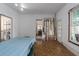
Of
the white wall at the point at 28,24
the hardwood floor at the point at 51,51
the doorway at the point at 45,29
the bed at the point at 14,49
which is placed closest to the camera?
the bed at the point at 14,49

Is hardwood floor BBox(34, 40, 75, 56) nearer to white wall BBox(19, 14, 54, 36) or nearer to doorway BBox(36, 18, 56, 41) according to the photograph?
doorway BBox(36, 18, 56, 41)

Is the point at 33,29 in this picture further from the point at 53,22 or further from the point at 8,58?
the point at 8,58

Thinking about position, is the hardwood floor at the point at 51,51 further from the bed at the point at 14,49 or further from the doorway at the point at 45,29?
the doorway at the point at 45,29

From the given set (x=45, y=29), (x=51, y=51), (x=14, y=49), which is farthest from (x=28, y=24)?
(x=14, y=49)

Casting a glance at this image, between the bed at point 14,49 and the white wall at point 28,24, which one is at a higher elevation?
the white wall at point 28,24

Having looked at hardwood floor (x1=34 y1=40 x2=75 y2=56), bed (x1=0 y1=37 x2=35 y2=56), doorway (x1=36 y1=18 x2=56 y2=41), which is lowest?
hardwood floor (x1=34 y1=40 x2=75 y2=56)

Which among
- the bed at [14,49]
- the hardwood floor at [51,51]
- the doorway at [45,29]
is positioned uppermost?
the doorway at [45,29]

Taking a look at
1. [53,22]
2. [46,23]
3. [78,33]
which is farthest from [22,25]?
[78,33]

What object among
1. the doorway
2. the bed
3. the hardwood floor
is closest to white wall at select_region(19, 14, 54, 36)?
the doorway

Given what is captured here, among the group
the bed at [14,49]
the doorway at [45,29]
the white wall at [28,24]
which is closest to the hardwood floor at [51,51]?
the bed at [14,49]

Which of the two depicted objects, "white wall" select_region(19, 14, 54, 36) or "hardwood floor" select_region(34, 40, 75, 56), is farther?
"white wall" select_region(19, 14, 54, 36)

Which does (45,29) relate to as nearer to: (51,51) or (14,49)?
(51,51)

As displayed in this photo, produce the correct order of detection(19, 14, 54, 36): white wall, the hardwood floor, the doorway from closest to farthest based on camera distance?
the hardwood floor, detection(19, 14, 54, 36): white wall, the doorway

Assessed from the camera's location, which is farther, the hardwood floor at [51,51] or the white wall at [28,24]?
the white wall at [28,24]
